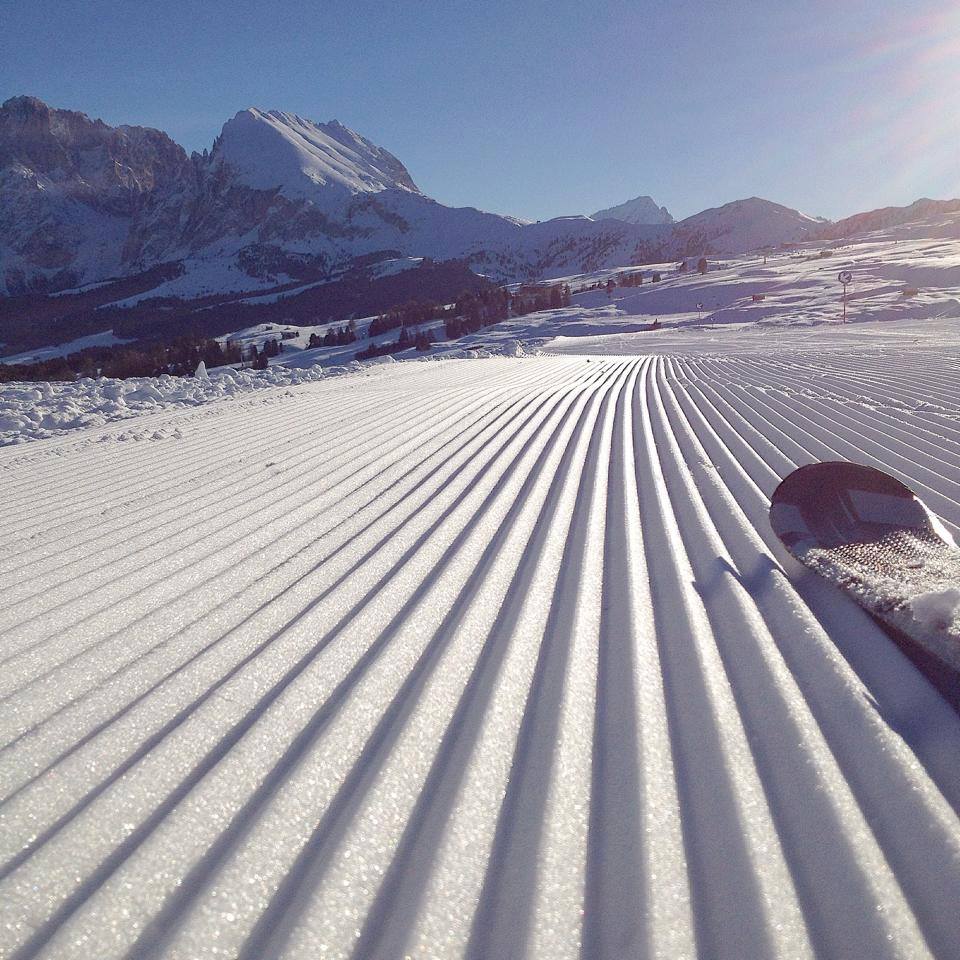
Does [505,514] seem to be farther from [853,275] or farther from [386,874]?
[853,275]

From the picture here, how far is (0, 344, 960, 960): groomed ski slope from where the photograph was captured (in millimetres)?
1157

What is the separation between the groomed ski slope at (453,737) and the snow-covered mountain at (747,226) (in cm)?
12542

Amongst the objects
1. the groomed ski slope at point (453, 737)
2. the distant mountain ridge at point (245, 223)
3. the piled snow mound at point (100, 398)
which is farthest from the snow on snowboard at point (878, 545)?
the distant mountain ridge at point (245, 223)

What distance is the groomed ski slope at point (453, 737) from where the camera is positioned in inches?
45.6

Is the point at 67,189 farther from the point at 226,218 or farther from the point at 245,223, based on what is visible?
the point at 245,223

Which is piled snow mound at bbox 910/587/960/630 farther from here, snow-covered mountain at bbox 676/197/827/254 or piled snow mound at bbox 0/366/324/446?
snow-covered mountain at bbox 676/197/827/254

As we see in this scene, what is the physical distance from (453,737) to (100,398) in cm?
921

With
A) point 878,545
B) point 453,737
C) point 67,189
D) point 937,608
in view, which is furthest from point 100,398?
point 67,189

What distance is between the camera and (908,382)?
779 cm

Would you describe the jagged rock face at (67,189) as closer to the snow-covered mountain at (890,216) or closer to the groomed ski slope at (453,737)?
the snow-covered mountain at (890,216)

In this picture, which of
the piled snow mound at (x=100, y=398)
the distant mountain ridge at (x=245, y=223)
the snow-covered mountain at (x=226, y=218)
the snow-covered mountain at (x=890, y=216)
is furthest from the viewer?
the snow-covered mountain at (x=226, y=218)

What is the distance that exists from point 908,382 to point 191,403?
991 centimetres

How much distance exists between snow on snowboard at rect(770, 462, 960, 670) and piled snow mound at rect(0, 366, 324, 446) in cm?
727

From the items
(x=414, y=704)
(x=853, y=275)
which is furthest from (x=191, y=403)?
(x=853, y=275)
